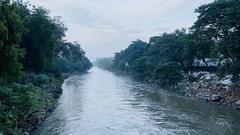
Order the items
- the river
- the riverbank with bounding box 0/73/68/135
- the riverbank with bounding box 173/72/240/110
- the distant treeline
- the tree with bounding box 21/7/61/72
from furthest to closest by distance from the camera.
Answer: the tree with bounding box 21/7/61/72
the distant treeline
the riverbank with bounding box 173/72/240/110
the river
the riverbank with bounding box 0/73/68/135

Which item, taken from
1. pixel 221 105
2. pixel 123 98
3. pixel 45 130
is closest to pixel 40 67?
pixel 123 98

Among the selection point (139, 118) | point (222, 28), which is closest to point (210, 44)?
point (222, 28)

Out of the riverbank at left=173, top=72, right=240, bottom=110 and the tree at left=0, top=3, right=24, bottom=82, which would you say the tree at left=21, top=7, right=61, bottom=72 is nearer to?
the tree at left=0, top=3, right=24, bottom=82

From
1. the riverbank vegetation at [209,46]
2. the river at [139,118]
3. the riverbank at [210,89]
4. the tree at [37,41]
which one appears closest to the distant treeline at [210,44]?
the riverbank vegetation at [209,46]

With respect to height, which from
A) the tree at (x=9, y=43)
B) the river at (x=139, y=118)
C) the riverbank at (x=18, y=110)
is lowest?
the river at (x=139, y=118)

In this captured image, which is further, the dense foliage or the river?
the dense foliage

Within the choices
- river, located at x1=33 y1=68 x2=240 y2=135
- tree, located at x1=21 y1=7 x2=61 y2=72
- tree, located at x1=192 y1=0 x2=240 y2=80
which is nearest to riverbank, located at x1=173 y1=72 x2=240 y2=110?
river, located at x1=33 y1=68 x2=240 y2=135

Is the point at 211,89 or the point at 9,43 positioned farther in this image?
the point at 211,89

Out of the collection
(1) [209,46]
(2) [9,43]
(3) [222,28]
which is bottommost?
(2) [9,43]

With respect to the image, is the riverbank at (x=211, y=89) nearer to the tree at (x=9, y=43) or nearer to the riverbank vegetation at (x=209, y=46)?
the riverbank vegetation at (x=209, y=46)

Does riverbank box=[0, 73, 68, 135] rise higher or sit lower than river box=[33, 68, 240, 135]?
higher

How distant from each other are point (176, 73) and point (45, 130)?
1361 inches

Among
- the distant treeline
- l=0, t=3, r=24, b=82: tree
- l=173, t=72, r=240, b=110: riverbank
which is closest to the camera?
l=0, t=3, r=24, b=82: tree

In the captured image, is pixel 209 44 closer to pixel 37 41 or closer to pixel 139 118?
pixel 139 118
